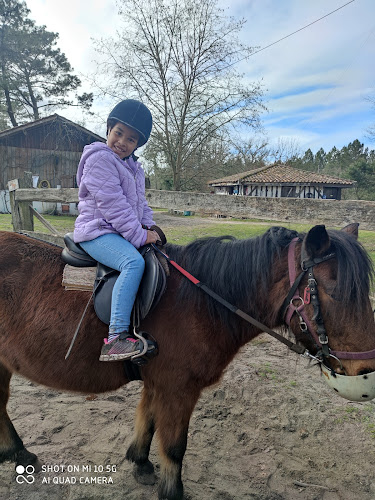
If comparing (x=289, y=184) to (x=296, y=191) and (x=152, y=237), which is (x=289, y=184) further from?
(x=152, y=237)

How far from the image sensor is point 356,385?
5.19 feet

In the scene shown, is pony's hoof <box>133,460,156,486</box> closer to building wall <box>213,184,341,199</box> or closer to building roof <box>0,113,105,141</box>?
building roof <box>0,113,105,141</box>

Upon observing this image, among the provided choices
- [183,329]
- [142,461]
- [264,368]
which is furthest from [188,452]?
[264,368]

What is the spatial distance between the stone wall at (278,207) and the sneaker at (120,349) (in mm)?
2602

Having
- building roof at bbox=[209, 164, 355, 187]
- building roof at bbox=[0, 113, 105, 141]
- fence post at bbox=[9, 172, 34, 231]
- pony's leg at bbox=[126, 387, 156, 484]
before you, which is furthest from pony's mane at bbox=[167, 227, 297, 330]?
building roof at bbox=[209, 164, 355, 187]

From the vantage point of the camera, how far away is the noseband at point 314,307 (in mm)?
1614

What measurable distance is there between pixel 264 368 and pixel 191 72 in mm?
20257

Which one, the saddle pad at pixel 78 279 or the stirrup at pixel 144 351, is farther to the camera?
the saddle pad at pixel 78 279

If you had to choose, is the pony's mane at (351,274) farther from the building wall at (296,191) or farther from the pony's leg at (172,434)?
the building wall at (296,191)

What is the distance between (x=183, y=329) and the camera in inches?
74.7

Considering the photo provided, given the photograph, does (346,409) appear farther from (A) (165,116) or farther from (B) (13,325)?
(A) (165,116)

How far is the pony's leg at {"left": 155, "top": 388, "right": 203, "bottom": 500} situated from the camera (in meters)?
1.90

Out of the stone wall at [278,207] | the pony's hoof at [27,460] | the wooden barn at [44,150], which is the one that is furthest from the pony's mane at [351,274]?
the wooden barn at [44,150]

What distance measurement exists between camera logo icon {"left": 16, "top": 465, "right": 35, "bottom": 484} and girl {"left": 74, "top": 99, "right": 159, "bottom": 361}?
4.19 feet
